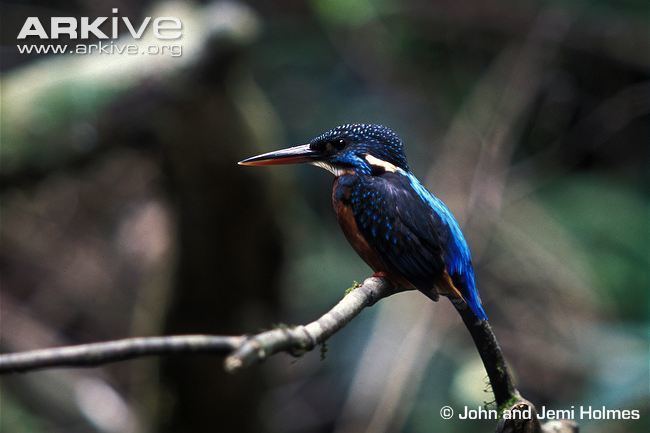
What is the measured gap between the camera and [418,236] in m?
1.39

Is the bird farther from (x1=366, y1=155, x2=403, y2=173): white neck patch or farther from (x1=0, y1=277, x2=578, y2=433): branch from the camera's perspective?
(x1=0, y1=277, x2=578, y2=433): branch

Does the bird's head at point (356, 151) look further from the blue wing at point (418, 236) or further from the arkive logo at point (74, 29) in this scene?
the arkive logo at point (74, 29)

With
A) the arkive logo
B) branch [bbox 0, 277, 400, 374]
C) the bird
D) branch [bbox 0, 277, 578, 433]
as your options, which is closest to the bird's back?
the bird

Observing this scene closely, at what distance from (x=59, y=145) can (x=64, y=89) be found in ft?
0.99

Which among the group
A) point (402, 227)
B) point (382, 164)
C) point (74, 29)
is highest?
point (74, 29)

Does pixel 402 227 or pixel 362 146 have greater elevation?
pixel 362 146

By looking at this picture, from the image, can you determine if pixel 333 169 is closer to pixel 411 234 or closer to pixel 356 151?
pixel 356 151

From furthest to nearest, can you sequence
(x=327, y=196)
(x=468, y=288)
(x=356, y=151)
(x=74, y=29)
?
(x=327, y=196), (x=74, y=29), (x=356, y=151), (x=468, y=288)

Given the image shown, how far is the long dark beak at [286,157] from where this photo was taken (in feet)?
4.44

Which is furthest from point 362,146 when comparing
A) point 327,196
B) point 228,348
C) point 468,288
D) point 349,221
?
point 327,196

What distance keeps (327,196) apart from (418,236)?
4.00m

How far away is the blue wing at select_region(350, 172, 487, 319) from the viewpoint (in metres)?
1.38

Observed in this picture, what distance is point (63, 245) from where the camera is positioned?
5.96 m

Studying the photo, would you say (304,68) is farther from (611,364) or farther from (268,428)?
(611,364)
